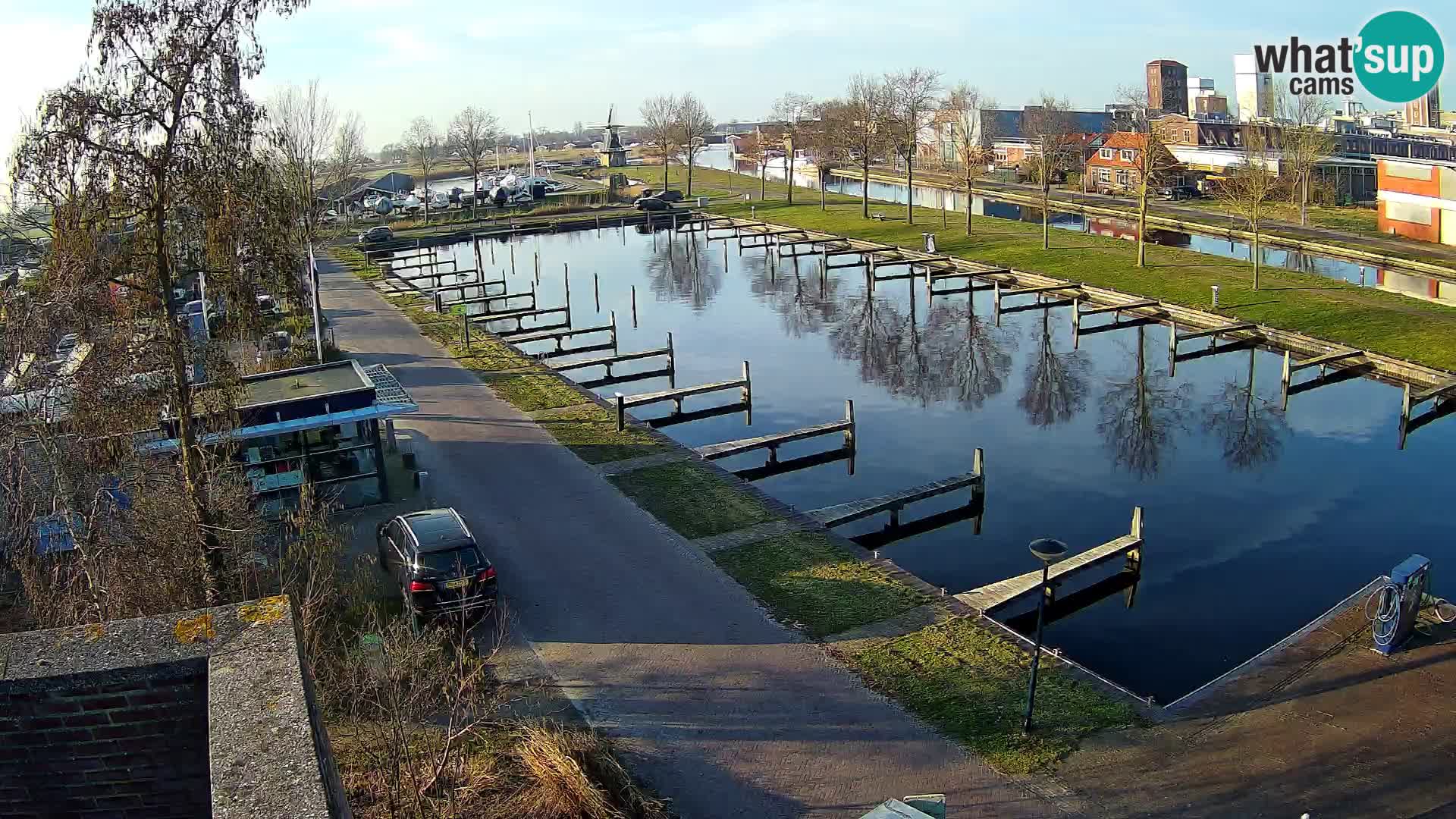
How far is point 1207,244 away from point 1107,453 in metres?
32.9

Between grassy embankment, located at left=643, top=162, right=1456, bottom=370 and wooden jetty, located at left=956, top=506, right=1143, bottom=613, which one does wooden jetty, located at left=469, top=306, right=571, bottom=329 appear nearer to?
grassy embankment, located at left=643, top=162, right=1456, bottom=370

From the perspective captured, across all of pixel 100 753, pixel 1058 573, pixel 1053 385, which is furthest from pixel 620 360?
pixel 100 753

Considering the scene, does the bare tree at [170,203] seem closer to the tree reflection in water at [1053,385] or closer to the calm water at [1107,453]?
the calm water at [1107,453]

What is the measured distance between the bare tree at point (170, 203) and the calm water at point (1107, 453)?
11.8 m

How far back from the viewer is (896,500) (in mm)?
21375

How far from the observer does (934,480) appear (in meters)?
24.2

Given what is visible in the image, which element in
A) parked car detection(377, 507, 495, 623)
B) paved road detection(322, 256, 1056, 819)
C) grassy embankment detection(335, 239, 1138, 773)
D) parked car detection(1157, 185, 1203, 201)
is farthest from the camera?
parked car detection(1157, 185, 1203, 201)

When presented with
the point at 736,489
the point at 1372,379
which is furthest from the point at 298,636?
the point at 1372,379

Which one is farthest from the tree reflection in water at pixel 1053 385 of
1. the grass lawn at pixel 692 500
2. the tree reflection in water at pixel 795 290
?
the grass lawn at pixel 692 500

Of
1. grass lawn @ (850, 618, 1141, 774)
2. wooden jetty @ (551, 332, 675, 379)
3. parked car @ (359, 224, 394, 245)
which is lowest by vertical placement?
grass lawn @ (850, 618, 1141, 774)

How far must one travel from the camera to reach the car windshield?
1591 centimetres

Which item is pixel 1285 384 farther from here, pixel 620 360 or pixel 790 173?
pixel 790 173

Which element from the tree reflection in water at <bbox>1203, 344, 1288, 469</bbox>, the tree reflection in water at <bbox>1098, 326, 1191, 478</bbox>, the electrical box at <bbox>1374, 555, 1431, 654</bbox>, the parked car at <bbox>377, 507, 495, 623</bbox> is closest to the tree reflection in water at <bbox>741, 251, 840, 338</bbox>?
the tree reflection in water at <bbox>1098, 326, 1191, 478</bbox>

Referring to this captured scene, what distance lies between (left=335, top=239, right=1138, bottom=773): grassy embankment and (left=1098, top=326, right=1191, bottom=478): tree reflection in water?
9.69m
